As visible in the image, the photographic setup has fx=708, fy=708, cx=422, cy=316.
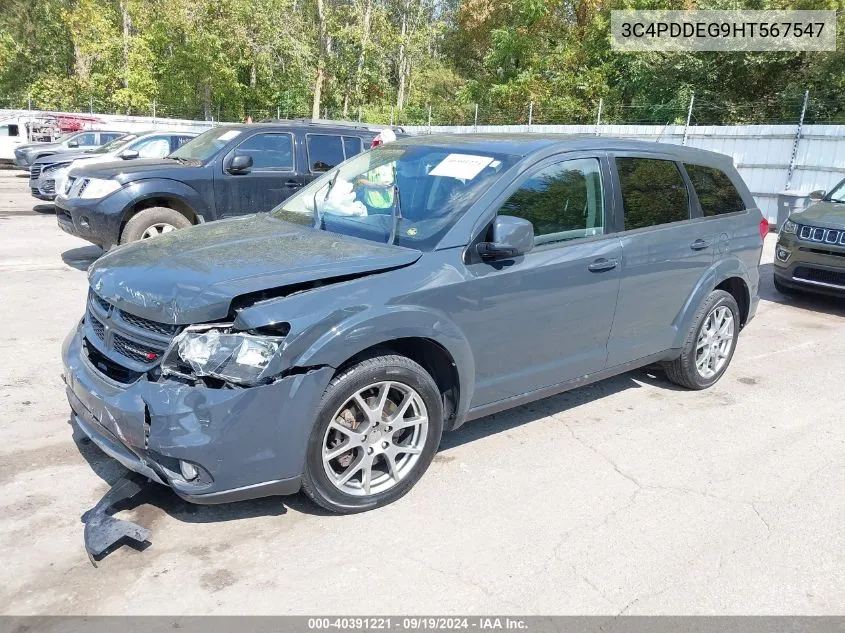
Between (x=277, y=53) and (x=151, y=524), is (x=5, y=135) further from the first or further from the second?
(x=151, y=524)

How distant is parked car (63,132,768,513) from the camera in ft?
9.87

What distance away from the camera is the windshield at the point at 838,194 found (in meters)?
8.80

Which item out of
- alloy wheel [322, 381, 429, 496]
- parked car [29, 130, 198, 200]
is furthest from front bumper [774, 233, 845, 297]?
parked car [29, 130, 198, 200]

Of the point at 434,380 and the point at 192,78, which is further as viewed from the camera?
the point at 192,78

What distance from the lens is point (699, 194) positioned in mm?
5105

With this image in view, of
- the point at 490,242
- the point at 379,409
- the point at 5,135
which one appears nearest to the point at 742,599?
the point at 379,409

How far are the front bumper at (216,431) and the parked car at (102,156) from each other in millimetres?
10016

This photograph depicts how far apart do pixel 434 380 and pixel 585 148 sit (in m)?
1.78

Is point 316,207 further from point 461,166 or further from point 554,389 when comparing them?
point 554,389

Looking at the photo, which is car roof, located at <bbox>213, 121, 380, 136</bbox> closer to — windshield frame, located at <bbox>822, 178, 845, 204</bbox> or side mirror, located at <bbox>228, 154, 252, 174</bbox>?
side mirror, located at <bbox>228, 154, 252, 174</bbox>

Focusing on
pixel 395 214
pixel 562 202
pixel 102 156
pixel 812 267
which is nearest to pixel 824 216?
pixel 812 267

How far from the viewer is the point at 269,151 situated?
899cm

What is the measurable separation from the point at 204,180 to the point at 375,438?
6021 millimetres

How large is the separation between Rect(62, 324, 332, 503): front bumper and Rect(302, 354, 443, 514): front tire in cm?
10
